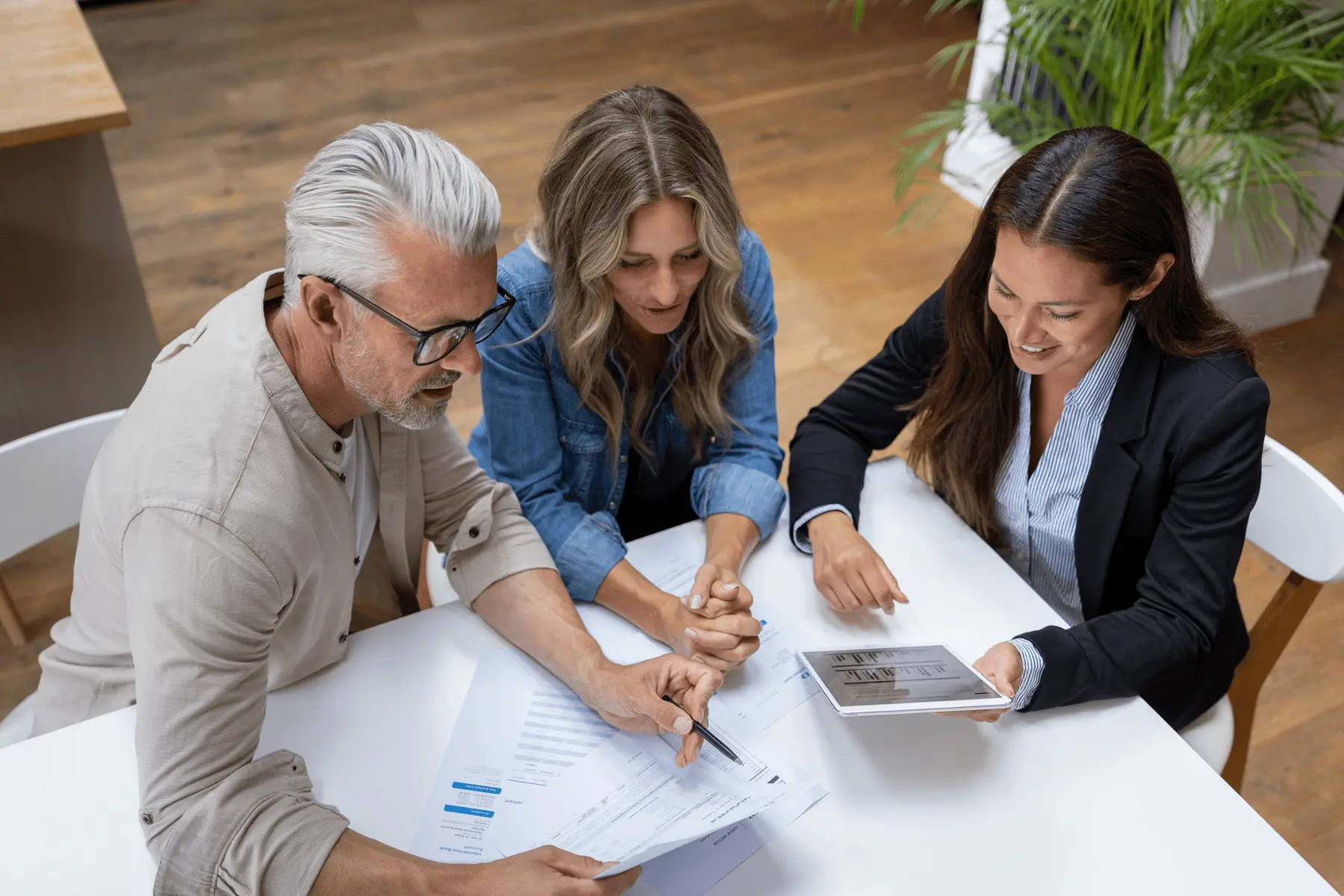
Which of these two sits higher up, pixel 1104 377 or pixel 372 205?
pixel 372 205

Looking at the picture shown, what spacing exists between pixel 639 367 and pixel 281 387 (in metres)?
0.65

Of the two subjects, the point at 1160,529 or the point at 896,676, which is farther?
the point at 1160,529

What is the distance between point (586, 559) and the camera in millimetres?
1584

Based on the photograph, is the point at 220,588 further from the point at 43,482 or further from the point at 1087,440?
the point at 1087,440

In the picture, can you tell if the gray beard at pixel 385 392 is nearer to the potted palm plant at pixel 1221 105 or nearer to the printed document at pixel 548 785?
the printed document at pixel 548 785

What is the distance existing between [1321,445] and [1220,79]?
111 centimetres

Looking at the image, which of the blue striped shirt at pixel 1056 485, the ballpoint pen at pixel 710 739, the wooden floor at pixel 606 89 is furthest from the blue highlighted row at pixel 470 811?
the wooden floor at pixel 606 89

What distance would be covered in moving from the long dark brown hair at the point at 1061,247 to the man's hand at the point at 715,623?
45 centimetres

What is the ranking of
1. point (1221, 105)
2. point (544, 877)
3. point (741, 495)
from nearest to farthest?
point (544, 877) < point (741, 495) < point (1221, 105)

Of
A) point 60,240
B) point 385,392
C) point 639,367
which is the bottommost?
point 60,240

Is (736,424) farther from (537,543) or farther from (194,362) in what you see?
(194,362)

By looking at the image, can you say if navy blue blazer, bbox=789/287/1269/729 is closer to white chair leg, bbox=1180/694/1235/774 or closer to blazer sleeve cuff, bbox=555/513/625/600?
white chair leg, bbox=1180/694/1235/774

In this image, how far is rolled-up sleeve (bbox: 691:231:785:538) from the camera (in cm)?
173

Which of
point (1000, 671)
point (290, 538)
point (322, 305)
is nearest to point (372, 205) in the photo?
point (322, 305)
